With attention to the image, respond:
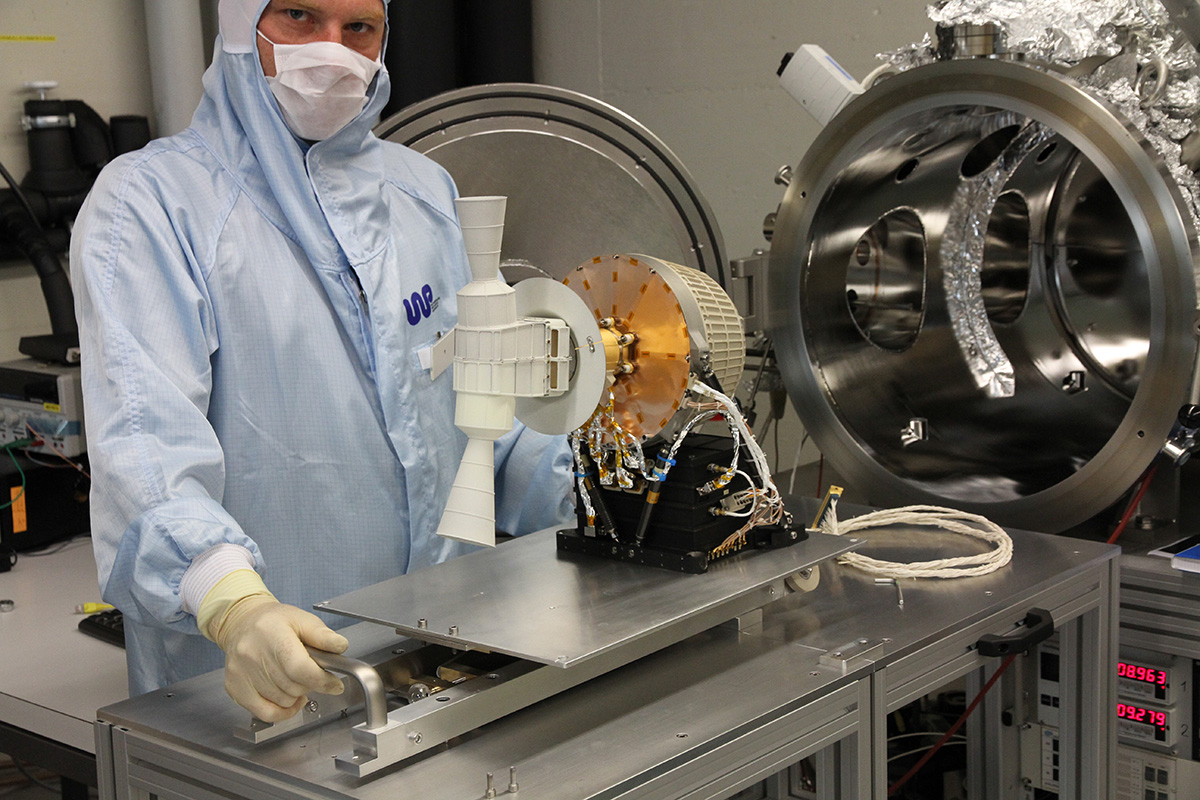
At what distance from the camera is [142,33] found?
116 inches

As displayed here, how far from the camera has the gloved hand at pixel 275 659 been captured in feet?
2.97

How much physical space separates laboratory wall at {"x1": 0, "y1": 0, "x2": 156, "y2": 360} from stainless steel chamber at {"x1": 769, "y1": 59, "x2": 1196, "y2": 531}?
1833 millimetres

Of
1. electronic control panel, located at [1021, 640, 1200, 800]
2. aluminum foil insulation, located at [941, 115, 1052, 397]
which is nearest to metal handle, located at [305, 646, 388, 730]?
electronic control panel, located at [1021, 640, 1200, 800]

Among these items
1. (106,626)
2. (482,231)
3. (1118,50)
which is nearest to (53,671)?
(106,626)

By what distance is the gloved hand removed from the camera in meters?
0.90

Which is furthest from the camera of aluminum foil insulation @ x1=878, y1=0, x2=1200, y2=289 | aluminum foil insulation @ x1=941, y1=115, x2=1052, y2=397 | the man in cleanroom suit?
aluminum foil insulation @ x1=941, y1=115, x2=1052, y2=397

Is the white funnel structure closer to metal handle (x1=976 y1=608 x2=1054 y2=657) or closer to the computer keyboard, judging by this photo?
metal handle (x1=976 y1=608 x2=1054 y2=657)

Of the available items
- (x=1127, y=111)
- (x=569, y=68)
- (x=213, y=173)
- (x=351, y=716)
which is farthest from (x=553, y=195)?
(x=569, y=68)

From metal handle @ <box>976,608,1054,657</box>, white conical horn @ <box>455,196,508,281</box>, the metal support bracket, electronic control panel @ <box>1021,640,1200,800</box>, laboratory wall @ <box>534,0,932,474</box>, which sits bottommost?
electronic control panel @ <box>1021,640,1200,800</box>

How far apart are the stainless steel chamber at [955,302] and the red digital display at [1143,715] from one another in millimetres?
319

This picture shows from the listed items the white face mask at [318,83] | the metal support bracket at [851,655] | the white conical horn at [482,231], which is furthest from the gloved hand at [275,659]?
the white face mask at [318,83]

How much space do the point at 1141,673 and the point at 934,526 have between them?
0.32m

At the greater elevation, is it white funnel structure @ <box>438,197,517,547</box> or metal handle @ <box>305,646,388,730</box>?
white funnel structure @ <box>438,197,517,547</box>

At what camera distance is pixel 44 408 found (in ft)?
6.99
